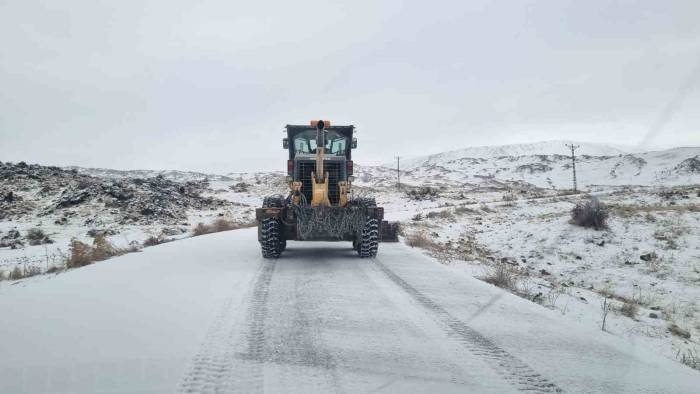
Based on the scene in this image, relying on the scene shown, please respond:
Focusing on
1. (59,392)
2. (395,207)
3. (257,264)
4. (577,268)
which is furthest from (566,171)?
(59,392)

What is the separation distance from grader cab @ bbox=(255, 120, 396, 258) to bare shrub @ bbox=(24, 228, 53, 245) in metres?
8.48

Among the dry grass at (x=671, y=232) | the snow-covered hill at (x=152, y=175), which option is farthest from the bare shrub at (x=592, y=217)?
the snow-covered hill at (x=152, y=175)

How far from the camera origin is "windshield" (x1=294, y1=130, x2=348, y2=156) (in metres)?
11.8

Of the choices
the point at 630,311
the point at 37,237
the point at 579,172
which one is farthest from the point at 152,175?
the point at 630,311

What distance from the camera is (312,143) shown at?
11.8 metres

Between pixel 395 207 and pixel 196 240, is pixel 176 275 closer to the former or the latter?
pixel 196 240

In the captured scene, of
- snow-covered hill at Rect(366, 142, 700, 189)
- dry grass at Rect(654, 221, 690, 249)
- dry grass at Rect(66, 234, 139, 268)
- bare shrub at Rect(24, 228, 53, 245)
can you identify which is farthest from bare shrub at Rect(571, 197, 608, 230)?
snow-covered hill at Rect(366, 142, 700, 189)

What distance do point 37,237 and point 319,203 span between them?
36.0ft

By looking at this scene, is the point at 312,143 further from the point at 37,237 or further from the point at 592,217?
the point at 592,217

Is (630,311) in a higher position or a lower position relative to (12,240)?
lower

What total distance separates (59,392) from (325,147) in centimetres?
919

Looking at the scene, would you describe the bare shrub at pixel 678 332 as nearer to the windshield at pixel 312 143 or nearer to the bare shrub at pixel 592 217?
the windshield at pixel 312 143

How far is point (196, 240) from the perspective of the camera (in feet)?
44.7

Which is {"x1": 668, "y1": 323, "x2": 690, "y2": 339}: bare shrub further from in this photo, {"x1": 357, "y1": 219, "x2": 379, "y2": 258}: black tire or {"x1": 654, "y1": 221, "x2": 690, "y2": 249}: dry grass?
{"x1": 654, "y1": 221, "x2": 690, "y2": 249}: dry grass
